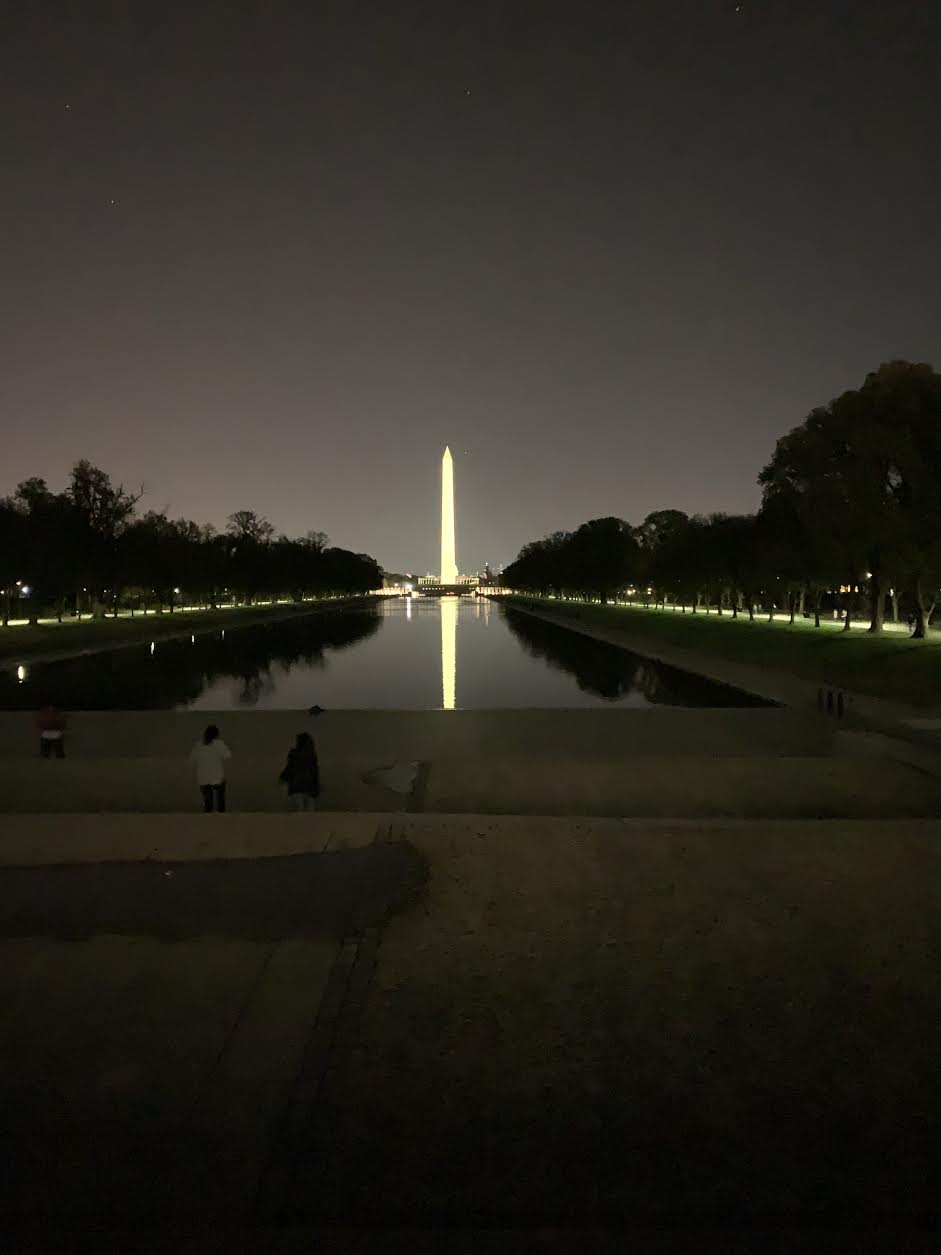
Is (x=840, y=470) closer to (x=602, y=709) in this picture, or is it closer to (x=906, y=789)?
(x=602, y=709)

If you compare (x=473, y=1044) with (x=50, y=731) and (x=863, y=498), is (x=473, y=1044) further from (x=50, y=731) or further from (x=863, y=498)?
(x=863, y=498)

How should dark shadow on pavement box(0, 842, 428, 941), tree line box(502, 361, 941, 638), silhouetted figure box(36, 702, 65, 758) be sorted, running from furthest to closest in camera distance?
tree line box(502, 361, 941, 638) → silhouetted figure box(36, 702, 65, 758) → dark shadow on pavement box(0, 842, 428, 941)

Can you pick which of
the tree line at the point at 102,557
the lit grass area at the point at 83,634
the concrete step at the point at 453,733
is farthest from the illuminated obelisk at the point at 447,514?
the concrete step at the point at 453,733

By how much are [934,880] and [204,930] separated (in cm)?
Answer: 678

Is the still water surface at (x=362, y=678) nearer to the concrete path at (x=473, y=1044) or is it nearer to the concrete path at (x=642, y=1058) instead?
the concrete path at (x=473, y=1044)

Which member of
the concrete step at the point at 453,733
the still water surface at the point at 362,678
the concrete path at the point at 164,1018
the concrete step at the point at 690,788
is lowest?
the still water surface at the point at 362,678

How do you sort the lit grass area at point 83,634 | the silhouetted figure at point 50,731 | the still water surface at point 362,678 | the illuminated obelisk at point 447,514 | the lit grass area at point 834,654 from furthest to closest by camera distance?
the illuminated obelisk at point 447,514 → the lit grass area at point 83,634 → the still water surface at point 362,678 → the lit grass area at point 834,654 → the silhouetted figure at point 50,731

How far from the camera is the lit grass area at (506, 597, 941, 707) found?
23.5m

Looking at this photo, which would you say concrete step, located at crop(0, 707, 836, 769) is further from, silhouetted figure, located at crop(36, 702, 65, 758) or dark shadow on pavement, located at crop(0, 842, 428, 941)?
dark shadow on pavement, located at crop(0, 842, 428, 941)

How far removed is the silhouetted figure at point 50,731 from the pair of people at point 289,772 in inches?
218

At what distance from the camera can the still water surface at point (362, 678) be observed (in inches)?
1000

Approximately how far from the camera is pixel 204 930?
682 centimetres

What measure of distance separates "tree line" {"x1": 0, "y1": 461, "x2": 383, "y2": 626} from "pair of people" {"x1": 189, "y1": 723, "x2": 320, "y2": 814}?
5258 centimetres

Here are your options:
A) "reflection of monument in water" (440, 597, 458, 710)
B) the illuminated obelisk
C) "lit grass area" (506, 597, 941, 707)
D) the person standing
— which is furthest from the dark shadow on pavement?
the illuminated obelisk
